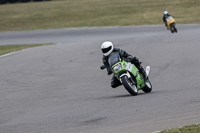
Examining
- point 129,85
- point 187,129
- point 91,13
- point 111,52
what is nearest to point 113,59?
point 111,52

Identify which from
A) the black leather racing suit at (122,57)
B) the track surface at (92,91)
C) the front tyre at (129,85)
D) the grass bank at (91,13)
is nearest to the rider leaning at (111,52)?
the black leather racing suit at (122,57)

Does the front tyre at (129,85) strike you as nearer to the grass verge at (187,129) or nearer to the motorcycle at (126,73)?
the motorcycle at (126,73)

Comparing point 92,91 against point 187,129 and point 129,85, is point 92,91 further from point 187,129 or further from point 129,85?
point 187,129

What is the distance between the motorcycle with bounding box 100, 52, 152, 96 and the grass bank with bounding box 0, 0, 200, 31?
24.2 meters

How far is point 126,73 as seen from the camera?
9836 millimetres

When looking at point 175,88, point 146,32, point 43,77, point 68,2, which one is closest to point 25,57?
point 43,77

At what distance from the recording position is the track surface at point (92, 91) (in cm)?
708

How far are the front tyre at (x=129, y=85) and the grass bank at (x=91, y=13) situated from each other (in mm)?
24506

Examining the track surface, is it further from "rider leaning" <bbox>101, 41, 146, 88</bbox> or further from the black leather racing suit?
"rider leaning" <bbox>101, 41, 146, 88</bbox>

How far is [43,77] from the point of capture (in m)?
14.1

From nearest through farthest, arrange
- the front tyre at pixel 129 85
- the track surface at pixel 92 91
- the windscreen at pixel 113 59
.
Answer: the track surface at pixel 92 91
the front tyre at pixel 129 85
the windscreen at pixel 113 59

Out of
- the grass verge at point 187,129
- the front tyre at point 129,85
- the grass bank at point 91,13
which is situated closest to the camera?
the grass verge at point 187,129

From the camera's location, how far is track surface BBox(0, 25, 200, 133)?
7.08 m

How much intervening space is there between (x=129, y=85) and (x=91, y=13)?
108 feet
